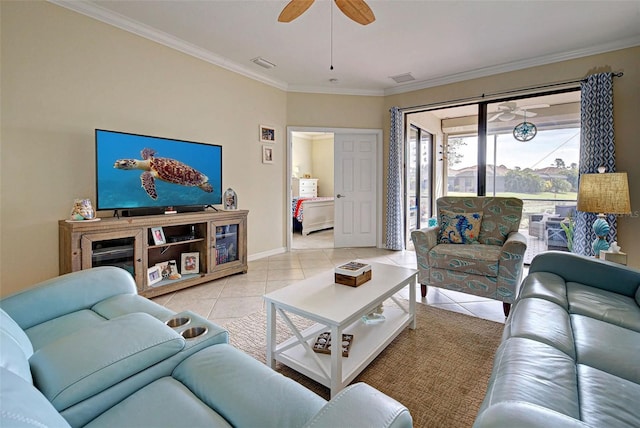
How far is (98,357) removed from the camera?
881 mm

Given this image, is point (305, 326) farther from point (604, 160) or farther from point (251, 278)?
point (604, 160)

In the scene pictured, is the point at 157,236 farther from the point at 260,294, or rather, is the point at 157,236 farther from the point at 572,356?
the point at 572,356

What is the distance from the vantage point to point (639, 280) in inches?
63.6

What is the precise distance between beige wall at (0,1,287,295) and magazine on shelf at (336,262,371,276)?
2.47 m

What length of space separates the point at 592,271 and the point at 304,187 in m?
7.24

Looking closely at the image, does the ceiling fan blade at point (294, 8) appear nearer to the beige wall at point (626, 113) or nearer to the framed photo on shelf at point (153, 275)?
the framed photo on shelf at point (153, 275)

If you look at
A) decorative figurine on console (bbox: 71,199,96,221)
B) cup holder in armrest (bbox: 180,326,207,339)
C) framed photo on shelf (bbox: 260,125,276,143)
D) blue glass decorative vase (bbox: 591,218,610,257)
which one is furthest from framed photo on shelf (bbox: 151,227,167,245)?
blue glass decorative vase (bbox: 591,218,610,257)

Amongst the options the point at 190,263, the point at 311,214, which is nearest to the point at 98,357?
the point at 190,263

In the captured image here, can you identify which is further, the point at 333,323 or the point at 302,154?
the point at 302,154

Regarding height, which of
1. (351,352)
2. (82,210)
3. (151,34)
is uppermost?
(151,34)

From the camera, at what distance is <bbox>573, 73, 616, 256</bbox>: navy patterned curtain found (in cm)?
328

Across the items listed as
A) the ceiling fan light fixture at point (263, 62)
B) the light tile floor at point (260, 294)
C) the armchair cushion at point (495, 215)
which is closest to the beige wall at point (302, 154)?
the ceiling fan light fixture at point (263, 62)

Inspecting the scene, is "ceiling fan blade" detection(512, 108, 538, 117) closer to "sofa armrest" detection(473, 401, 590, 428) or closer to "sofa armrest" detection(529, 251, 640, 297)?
"sofa armrest" detection(529, 251, 640, 297)

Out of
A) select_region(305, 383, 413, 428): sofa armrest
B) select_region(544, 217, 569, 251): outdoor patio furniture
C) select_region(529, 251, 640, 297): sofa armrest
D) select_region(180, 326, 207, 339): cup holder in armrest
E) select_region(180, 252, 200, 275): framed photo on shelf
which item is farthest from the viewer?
select_region(544, 217, 569, 251): outdoor patio furniture
